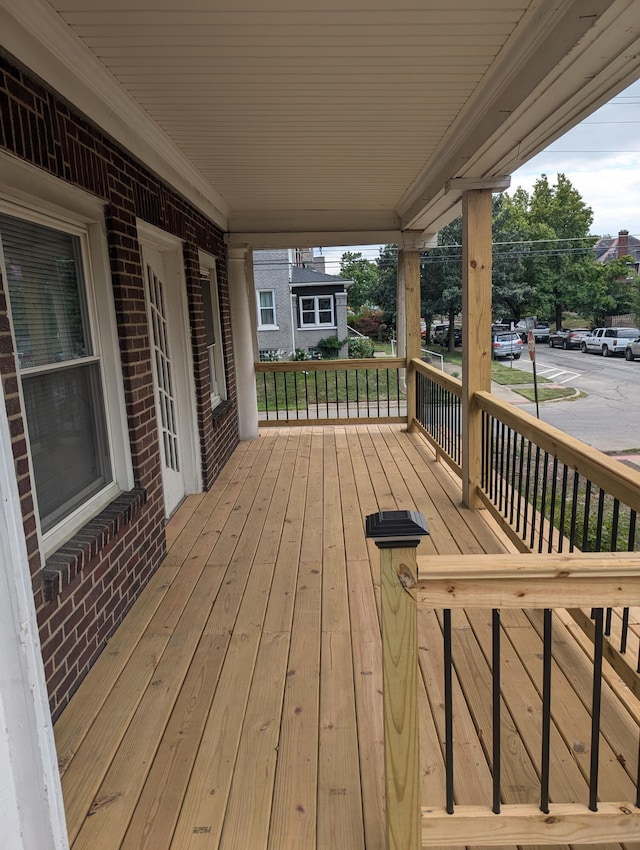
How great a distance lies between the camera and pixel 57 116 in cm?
218

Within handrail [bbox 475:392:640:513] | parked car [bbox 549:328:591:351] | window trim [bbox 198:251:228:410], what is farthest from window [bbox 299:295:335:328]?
handrail [bbox 475:392:640:513]

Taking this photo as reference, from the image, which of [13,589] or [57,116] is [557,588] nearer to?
[13,589]

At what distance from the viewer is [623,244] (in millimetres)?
32219

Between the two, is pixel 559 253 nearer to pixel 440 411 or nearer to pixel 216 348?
pixel 440 411

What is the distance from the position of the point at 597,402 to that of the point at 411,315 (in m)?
10.9

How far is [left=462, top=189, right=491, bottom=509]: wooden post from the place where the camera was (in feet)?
12.0

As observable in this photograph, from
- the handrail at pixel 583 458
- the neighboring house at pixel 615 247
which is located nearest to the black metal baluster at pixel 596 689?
the handrail at pixel 583 458

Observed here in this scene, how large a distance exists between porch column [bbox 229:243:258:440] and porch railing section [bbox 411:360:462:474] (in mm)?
1975

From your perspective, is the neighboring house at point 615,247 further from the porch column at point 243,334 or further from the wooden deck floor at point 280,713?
the wooden deck floor at point 280,713

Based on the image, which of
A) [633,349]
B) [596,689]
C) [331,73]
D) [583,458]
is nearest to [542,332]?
[633,349]

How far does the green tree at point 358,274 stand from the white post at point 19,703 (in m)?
39.4

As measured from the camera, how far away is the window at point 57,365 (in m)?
2.08

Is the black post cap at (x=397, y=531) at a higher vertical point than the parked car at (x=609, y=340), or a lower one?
higher

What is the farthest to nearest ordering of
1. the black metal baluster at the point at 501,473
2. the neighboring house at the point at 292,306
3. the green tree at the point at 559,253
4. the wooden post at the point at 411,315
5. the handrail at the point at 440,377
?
the green tree at the point at 559,253 → the neighboring house at the point at 292,306 → the wooden post at the point at 411,315 → the handrail at the point at 440,377 → the black metal baluster at the point at 501,473
